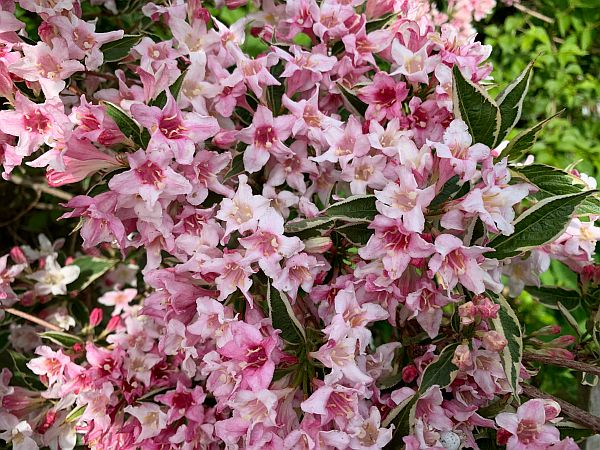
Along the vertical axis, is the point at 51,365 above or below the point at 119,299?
above

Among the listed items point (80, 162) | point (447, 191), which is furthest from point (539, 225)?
point (80, 162)

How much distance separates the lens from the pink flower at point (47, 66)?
42.1 inches

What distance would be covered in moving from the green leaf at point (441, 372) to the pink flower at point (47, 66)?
0.77m

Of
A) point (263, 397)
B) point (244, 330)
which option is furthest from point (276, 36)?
point (263, 397)

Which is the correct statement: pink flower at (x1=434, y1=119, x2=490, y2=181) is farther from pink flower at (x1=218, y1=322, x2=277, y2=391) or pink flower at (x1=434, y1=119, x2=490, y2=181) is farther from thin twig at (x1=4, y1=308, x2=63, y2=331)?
thin twig at (x1=4, y1=308, x2=63, y2=331)

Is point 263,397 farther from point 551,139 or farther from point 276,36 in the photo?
point 551,139

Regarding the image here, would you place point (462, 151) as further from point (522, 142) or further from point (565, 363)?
point (565, 363)

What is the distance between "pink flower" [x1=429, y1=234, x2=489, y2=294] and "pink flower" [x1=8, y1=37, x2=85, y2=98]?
66 centimetres

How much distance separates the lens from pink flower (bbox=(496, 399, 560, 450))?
1.03 meters

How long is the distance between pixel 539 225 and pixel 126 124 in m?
0.69

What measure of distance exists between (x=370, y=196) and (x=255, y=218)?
0.19 m

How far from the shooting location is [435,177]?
41.8 inches

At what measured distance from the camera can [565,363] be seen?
110cm

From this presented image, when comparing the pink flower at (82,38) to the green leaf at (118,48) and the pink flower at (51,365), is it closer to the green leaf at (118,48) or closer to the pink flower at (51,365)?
the green leaf at (118,48)
